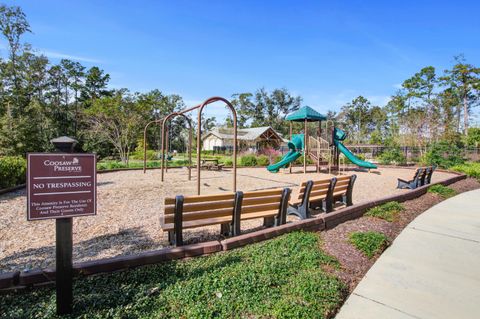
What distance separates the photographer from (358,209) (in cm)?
573

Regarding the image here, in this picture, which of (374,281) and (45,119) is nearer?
(374,281)

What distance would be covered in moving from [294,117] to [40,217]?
16677 mm

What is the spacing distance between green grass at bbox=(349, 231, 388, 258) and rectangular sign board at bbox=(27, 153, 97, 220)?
11.8ft

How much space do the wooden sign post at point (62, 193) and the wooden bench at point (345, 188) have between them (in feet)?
16.7

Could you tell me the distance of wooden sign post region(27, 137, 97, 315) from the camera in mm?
2299

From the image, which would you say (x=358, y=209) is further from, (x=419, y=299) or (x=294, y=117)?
(x=294, y=117)

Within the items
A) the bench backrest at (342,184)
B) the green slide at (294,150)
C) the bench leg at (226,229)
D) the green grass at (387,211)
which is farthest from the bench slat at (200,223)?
the green slide at (294,150)

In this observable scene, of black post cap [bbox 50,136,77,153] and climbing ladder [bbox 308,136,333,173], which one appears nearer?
black post cap [bbox 50,136,77,153]

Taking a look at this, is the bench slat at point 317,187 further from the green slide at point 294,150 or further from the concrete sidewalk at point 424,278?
the green slide at point 294,150

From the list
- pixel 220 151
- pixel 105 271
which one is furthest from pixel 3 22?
pixel 105 271

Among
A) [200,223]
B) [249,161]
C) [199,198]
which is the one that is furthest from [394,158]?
[199,198]

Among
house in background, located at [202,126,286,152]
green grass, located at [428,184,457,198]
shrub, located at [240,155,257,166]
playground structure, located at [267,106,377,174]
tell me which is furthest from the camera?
house in background, located at [202,126,286,152]

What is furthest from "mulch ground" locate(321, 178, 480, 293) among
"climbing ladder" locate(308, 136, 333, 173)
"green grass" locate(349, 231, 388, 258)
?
"climbing ladder" locate(308, 136, 333, 173)

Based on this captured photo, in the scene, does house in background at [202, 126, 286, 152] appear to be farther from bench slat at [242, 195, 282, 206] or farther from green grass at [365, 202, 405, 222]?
bench slat at [242, 195, 282, 206]
